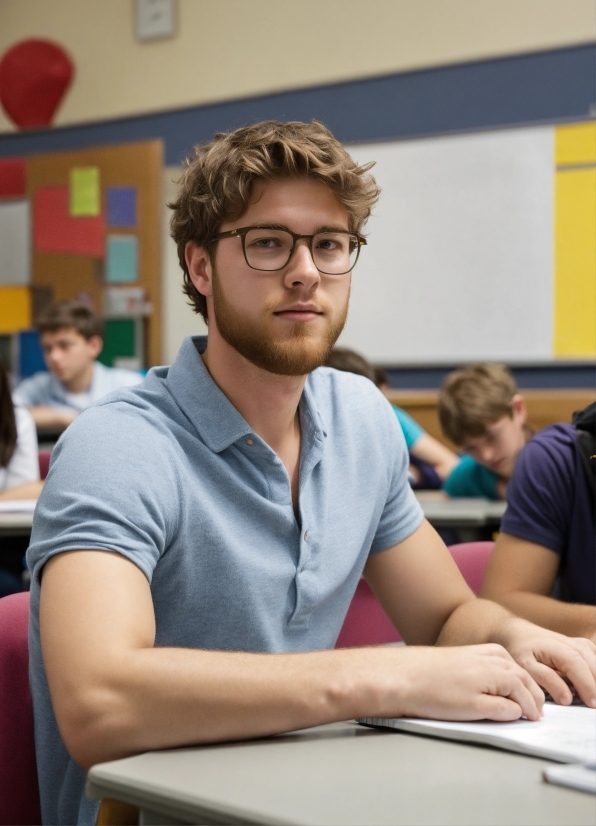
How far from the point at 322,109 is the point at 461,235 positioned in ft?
3.46

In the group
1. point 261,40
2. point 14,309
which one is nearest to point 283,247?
point 261,40

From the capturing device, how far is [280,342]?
49.1 inches

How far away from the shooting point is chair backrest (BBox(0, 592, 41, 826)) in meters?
1.13

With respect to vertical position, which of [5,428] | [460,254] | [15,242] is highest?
[15,242]

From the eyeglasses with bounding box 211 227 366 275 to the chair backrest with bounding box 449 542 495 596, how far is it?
60cm

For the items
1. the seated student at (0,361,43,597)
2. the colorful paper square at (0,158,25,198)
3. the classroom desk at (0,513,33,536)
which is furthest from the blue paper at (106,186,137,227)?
the classroom desk at (0,513,33,536)

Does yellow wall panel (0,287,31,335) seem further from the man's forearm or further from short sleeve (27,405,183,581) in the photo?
short sleeve (27,405,183,581)

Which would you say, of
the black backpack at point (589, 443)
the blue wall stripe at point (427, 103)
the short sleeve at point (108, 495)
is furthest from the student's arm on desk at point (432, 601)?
the blue wall stripe at point (427, 103)

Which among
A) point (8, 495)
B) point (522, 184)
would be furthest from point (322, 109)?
point (8, 495)

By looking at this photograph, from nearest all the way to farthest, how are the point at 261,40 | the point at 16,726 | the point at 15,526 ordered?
the point at 16,726 → the point at 15,526 → the point at 261,40

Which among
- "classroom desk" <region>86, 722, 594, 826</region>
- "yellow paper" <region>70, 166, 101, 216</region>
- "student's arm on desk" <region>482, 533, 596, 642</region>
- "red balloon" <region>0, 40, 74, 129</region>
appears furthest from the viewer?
"red balloon" <region>0, 40, 74, 129</region>

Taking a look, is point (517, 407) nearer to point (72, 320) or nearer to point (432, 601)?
point (432, 601)

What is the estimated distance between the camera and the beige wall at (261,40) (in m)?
4.68

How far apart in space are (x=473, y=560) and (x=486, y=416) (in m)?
1.36
